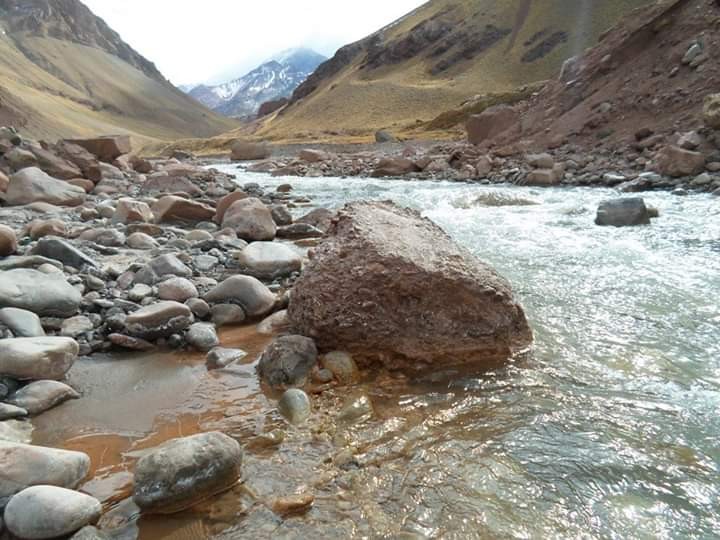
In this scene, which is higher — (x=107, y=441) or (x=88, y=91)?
(x=88, y=91)

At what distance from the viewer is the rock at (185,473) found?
103 inches

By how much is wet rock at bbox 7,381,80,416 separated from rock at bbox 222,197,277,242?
589 centimetres

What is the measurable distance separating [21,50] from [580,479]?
22588 centimetres

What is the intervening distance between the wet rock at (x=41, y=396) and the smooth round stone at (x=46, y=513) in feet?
4.15

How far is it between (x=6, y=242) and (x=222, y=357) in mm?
4248

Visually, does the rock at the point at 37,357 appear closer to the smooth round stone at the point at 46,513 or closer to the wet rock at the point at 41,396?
the wet rock at the point at 41,396

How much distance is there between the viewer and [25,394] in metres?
3.55

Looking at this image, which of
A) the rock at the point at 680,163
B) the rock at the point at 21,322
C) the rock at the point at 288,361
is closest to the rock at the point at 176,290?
the rock at the point at 21,322

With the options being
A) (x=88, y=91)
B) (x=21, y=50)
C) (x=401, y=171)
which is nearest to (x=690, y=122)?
(x=401, y=171)

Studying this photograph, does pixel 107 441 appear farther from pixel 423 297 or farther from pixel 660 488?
pixel 660 488

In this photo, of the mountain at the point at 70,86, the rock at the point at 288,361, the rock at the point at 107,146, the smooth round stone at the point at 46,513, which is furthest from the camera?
the mountain at the point at 70,86

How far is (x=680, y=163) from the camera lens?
13.1 m

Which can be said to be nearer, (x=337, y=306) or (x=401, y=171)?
(x=337, y=306)

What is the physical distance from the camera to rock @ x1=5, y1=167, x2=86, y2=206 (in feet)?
40.0
